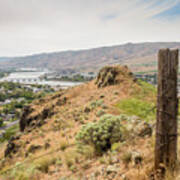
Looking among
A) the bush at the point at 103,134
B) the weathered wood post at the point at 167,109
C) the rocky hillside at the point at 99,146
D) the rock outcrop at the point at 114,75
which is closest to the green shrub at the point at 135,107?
the rocky hillside at the point at 99,146

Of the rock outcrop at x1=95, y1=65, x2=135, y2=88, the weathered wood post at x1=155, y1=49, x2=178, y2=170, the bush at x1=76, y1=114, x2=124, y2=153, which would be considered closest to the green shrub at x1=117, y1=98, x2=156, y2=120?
the bush at x1=76, y1=114, x2=124, y2=153

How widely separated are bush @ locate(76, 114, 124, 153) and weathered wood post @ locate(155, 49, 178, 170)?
3.01m

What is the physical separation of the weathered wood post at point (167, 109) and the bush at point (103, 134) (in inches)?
119

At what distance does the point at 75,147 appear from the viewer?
272 inches

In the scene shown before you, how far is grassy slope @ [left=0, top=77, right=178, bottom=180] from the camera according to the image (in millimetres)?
4820

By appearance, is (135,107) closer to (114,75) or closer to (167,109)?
(114,75)

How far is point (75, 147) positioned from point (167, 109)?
4.68 metres

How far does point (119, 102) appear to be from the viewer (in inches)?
498

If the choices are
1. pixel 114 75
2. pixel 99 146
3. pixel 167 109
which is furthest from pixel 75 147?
pixel 114 75

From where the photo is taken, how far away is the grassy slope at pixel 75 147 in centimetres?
482

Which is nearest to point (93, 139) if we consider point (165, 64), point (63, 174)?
point (63, 174)

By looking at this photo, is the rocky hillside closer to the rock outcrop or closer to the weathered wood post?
the weathered wood post

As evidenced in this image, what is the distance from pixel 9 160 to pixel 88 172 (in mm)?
6688

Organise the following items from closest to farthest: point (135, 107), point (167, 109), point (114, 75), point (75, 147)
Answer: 1. point (167, 109)
2. point (75, 147)
3. point (135, 107)
4. point (114, 75)
